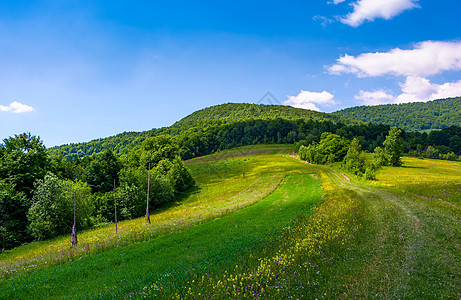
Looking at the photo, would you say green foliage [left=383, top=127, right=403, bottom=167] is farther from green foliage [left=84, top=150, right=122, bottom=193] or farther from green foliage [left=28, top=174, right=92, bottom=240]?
green foliage [left=28, top=174, right=92, bottom=240]

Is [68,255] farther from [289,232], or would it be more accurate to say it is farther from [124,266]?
[289,232]

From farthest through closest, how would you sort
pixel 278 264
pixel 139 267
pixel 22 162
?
pixel 22 162 < pixel 139 267 < pixel 278 264

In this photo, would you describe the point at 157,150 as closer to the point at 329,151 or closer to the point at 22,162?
the point at 22,162

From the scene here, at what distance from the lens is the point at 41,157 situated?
4359cm

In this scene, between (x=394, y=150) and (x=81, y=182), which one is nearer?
(x=81, y=182)

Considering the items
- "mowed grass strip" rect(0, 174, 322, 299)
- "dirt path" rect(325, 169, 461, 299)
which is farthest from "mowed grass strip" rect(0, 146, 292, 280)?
"dirt path" rect(325, 169, 461, 299)

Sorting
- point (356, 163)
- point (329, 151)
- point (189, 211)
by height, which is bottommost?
point (189, 211)

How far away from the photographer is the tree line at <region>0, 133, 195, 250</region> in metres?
33.3

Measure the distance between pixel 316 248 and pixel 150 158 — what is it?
73.5 metres

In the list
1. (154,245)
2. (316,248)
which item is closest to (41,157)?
(154,245)

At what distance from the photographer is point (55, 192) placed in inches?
1375

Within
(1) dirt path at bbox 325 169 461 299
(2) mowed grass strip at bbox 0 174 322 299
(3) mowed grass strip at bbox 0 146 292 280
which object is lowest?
(3) mowed grass strip at bbox 0 146 292 280

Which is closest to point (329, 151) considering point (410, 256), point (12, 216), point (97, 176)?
point (97, 176)

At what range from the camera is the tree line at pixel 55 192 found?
109ft
